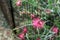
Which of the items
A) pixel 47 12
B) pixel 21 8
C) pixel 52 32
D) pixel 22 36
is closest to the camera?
pixel 52 32

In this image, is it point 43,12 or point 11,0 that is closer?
point 43,12

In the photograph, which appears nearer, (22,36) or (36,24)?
(36,24)

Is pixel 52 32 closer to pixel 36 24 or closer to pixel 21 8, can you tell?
pixel 36 24

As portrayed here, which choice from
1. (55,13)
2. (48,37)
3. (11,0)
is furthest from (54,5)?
(11,0)

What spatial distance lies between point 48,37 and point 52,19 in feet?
0.69

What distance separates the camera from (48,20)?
1.70 meters

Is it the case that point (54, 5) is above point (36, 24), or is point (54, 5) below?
above

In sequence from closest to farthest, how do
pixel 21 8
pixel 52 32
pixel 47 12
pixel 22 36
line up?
pixel 52 32
pixel 47 12
pixel 22 36
pixel 21 8

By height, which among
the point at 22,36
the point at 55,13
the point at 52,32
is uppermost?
the point at 55,13

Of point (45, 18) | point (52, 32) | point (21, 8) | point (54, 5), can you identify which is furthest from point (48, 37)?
point (21, 8)

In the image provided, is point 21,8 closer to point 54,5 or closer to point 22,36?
point 22,36

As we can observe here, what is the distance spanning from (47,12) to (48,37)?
24cm

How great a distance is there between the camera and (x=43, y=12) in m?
1.70

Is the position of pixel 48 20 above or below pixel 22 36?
above
